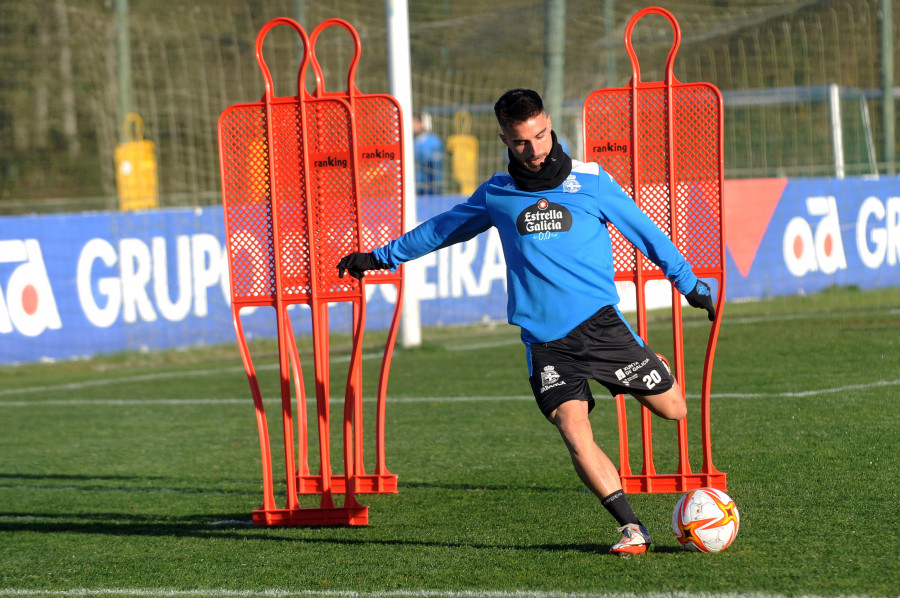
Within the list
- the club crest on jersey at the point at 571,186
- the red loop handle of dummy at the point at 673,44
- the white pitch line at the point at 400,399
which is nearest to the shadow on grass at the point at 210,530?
the club crest on jersey at the point at 571,186

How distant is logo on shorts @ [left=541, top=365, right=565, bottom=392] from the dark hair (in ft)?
3.43

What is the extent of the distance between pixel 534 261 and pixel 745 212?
485 inches

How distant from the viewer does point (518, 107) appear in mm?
4980

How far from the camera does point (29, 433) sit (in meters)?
10.0

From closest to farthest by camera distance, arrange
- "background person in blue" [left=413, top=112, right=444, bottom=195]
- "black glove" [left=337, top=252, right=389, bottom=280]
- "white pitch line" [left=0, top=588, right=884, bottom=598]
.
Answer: "white pitch line" [left=0, top=588, right=884, bottom=598] → "black glove" [left=337, top=252, right=389, bottom=280] → "background person in blue" [left=413, top=112, right=444, bottom=195]

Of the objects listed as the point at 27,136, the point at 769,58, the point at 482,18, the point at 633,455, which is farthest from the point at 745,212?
the point at 27,136

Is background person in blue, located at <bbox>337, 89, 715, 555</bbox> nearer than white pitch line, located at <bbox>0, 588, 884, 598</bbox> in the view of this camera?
No

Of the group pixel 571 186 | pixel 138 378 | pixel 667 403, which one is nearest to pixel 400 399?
pixel 138 378

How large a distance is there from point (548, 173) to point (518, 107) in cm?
34

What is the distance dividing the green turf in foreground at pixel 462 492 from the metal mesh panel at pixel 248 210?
4.28ft

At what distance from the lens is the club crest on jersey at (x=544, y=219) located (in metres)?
5.13

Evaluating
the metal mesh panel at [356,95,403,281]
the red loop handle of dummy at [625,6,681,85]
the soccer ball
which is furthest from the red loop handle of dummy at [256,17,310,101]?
the soccer ball

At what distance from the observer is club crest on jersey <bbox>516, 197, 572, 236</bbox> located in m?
5.13

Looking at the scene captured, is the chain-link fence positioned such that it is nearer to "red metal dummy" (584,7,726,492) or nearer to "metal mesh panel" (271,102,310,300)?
"metal mesh panel" (271,102,310,300)
